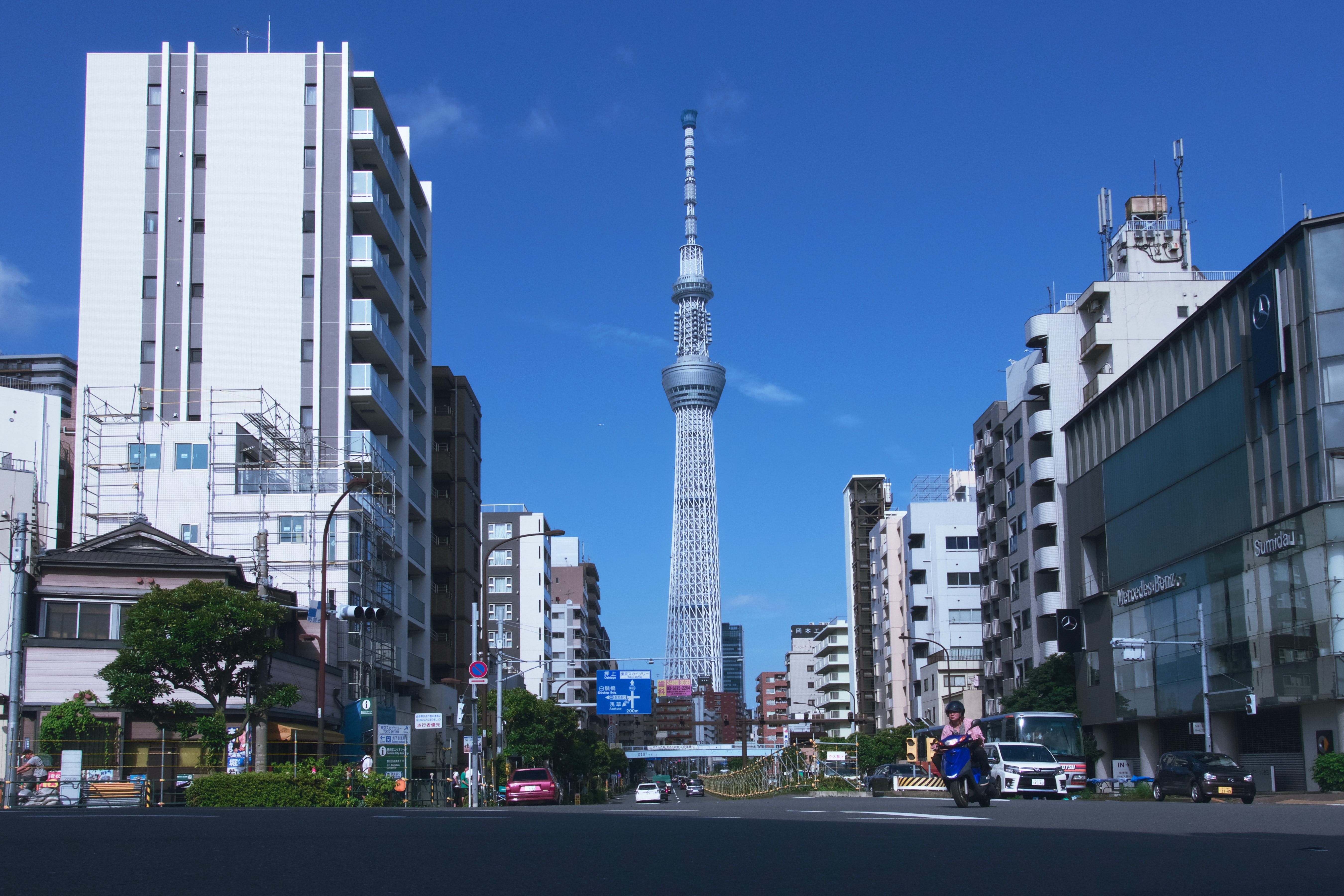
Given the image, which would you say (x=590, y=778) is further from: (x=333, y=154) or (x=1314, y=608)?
(x=1314, y=608)

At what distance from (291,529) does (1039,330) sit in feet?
131

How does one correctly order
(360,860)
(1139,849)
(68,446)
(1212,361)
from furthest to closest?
(68,446) → (1212,361) → (1139,849) → (360,860)

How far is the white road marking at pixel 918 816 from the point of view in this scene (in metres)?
15.5

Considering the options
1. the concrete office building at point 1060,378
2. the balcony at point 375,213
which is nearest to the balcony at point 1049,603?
the concrete office building at point 1060,378

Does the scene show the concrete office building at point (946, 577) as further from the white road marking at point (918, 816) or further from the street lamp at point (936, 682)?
the white road marking at point (918, 816)

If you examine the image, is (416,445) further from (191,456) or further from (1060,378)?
(1060,378)

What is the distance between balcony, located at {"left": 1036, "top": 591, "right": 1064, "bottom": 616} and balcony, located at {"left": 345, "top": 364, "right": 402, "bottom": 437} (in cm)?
3450

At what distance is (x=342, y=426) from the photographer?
56.3m

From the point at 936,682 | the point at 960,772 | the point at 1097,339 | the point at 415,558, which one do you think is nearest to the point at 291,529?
the point at 415,558

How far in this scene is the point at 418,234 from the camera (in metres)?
69.2

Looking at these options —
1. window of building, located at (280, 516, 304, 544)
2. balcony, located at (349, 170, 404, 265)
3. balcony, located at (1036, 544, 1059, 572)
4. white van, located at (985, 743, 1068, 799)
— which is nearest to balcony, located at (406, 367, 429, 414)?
balcony, located at (349, 170, 404, 265)

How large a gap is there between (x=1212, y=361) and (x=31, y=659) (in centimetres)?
4135

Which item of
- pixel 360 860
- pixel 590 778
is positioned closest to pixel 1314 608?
pixel 360 860

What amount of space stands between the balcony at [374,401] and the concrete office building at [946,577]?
4857cm
